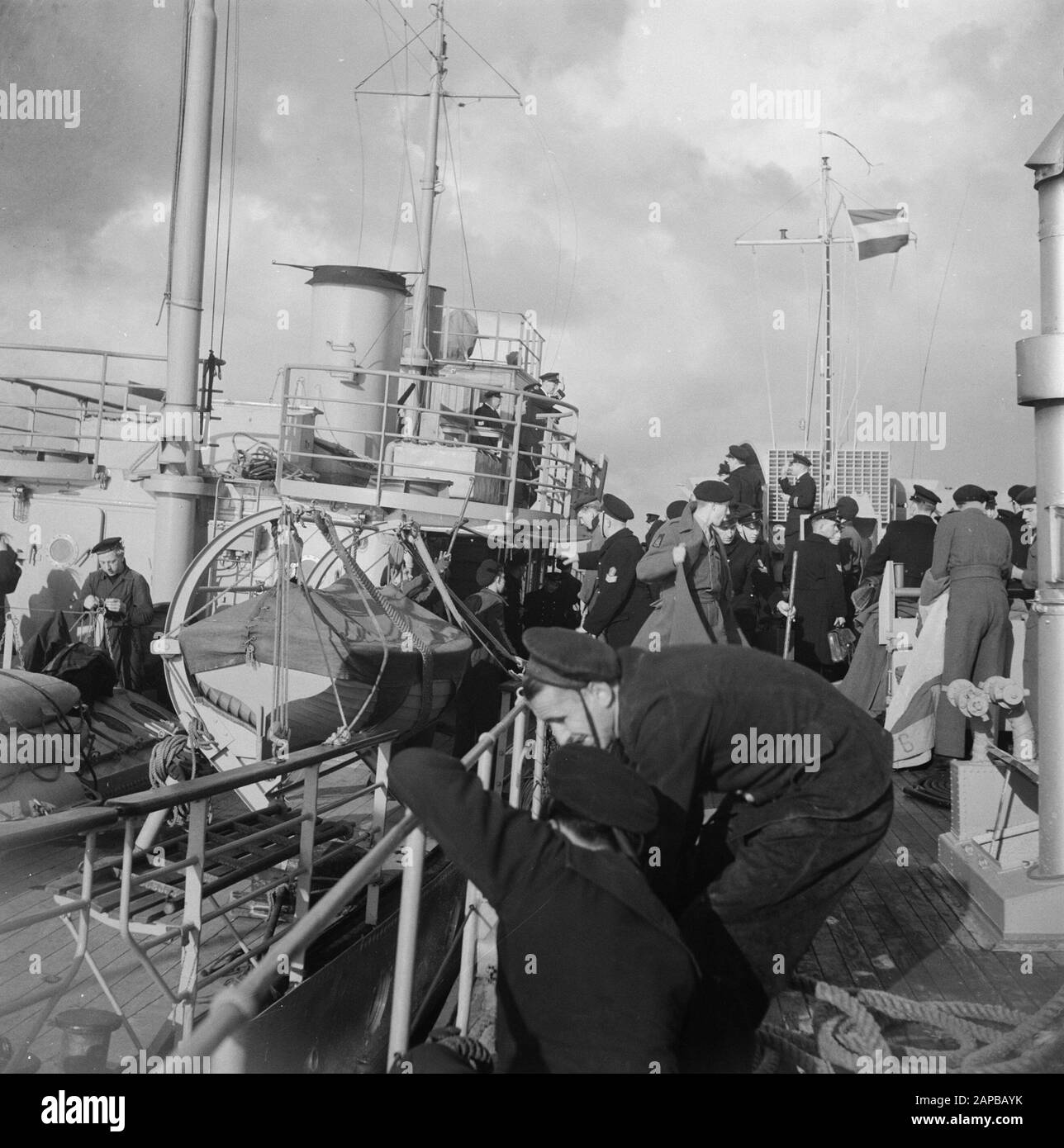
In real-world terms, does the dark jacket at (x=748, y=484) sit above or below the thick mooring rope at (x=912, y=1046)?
above

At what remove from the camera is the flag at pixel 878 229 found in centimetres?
1459

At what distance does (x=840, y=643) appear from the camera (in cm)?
956

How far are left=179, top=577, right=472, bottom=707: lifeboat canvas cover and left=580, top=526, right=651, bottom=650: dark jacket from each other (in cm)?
124

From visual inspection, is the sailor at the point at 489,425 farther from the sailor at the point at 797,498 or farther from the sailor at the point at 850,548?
the sailor at the point at 850,548

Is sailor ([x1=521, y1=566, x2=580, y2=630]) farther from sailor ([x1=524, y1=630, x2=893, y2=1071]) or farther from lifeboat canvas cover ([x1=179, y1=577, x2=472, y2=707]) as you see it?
sailor ([x1=524, y1=630, x2=893, y2=1071])

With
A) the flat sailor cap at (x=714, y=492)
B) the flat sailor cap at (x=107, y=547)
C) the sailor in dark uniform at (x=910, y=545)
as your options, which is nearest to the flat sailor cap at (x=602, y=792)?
the flat sailor cap at (x=714, y=492)

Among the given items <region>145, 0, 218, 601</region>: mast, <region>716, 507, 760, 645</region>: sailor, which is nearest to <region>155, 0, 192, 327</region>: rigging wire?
<region>145, 0, 218, 601</region>: mast

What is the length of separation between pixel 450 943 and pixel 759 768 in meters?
4.01

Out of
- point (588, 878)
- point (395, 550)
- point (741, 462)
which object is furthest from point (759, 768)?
point (741, 462)

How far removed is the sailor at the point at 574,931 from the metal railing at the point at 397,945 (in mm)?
270

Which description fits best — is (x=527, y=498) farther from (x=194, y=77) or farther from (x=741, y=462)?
(x=194, y=77)

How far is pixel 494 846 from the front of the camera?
7.45 ft

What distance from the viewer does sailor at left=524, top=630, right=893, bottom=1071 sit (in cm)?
285
